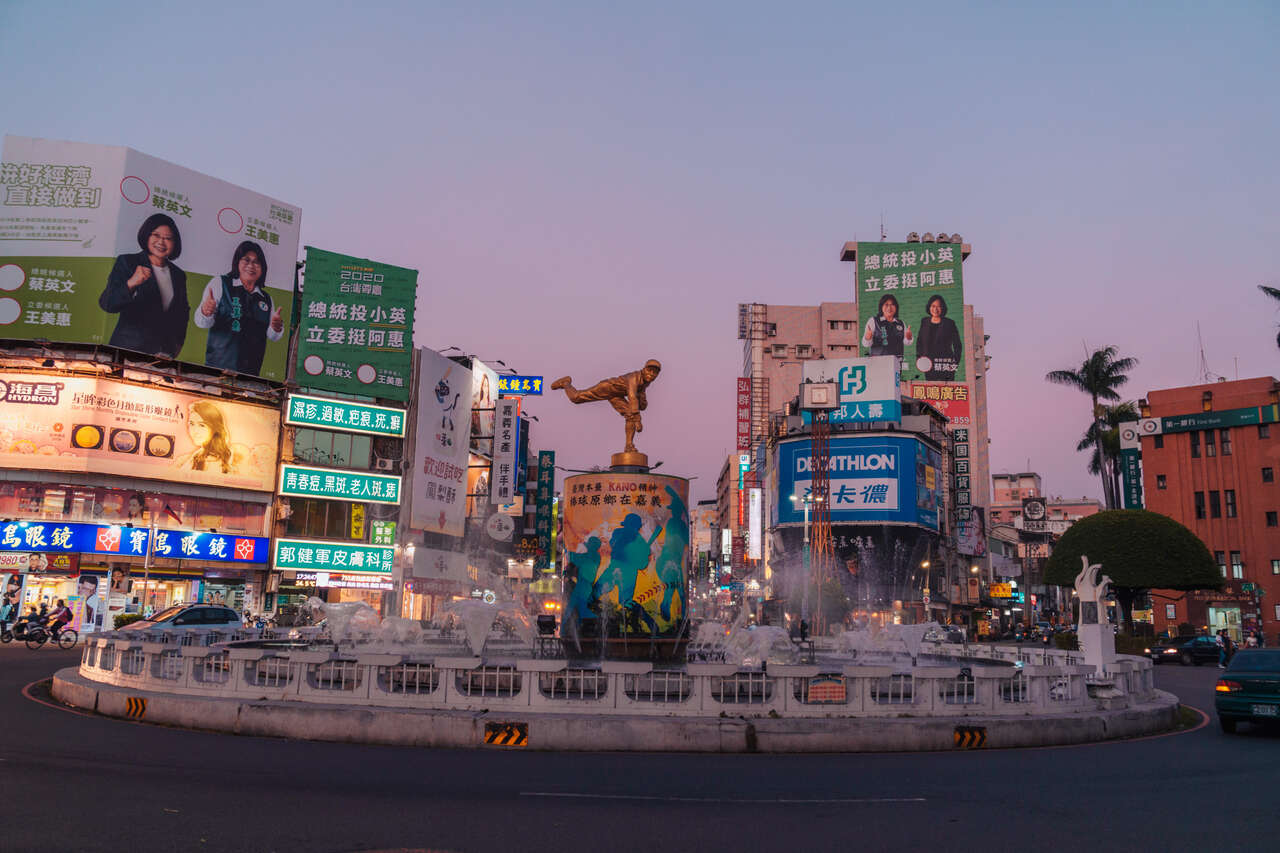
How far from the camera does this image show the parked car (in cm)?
2914

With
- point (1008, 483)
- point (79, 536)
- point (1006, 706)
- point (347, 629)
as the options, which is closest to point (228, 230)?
point (79, 536)

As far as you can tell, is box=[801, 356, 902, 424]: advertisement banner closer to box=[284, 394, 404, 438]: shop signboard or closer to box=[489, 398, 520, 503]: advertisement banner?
box=[489, 398, 520, 503]: advertisement banner

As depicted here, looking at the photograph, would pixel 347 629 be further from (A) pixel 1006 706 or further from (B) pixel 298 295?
(B) pixel 298 295

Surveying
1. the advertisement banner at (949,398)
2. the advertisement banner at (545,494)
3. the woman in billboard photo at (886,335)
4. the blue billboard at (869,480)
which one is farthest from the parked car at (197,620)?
the woman in billboard photo at (886,335)

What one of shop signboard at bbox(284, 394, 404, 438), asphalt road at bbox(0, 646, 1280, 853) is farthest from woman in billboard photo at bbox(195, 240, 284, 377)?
asphalt road at bbox(0, 646, 1280, 853)

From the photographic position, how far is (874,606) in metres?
86.9

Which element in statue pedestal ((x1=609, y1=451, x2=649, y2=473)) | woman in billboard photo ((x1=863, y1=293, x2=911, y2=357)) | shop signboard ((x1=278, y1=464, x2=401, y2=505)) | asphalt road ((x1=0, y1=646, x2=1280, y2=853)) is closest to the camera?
asphalt road ((x1=0, y1=646, x2=1280, y2=853))

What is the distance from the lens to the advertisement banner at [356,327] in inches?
2410

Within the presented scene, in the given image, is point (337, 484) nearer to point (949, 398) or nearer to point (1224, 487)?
point (1224, 487)

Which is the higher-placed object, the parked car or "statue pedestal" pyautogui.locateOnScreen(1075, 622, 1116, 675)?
"statue pedestal" pyautogui.locateOnScreen(1075, 622, 1116, 675)

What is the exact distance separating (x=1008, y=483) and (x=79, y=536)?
163 m

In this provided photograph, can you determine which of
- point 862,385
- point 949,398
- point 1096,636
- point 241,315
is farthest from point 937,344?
point 1096,636

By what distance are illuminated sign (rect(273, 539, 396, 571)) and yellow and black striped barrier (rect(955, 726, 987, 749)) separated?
51.1 metres

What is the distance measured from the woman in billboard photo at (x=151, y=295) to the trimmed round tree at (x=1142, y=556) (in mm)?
49917
